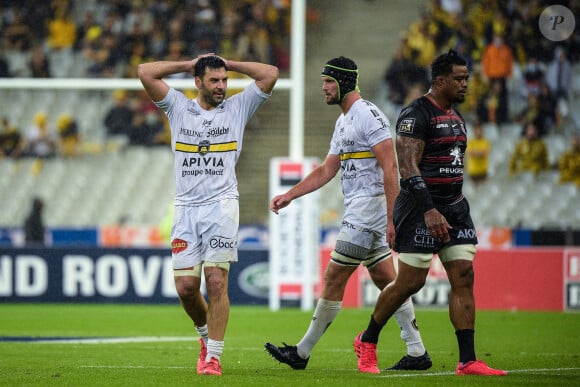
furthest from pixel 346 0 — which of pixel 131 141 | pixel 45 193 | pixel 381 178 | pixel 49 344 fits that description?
pixel 381 178

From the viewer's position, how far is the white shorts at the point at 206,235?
27.8 ft

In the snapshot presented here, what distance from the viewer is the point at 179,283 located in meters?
8.52

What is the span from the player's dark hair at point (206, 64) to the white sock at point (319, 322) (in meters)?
1.93

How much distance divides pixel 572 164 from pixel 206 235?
1214 centimetres

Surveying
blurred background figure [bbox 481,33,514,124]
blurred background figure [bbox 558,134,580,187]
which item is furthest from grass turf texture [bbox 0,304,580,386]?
blurred background figure [bbox 481,33,514,124]

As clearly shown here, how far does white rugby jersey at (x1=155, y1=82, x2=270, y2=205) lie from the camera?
8578mm

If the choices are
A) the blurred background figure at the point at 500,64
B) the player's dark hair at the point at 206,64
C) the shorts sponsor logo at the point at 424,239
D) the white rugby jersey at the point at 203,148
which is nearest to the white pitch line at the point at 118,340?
the white rugby jersey at the point at 203,148

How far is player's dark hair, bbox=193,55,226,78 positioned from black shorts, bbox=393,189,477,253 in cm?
163

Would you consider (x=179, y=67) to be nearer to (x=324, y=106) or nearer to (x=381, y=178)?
(x=381, y=178)

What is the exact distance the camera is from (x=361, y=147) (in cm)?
876

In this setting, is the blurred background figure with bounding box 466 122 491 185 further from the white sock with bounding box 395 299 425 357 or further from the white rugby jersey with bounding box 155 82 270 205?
the white rugby jersey with bounding box 155 82 270 205

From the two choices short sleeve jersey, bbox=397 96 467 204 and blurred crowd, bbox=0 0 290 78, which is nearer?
short sleeve jersey, bbox=397 96 467 204

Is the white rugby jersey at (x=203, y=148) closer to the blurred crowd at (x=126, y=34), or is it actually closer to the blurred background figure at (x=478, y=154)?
the blurred crowd at (x=126, y=34)

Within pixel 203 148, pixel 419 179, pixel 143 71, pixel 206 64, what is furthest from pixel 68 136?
pixel 419 179
